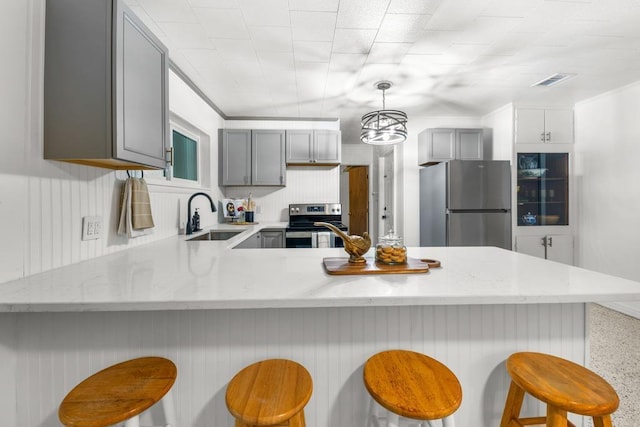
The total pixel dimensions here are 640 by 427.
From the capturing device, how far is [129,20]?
1.34 meters

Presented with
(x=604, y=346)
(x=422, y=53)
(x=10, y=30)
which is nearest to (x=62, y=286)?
(x=10, y=30)

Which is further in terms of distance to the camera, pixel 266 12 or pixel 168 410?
pixel 266 12

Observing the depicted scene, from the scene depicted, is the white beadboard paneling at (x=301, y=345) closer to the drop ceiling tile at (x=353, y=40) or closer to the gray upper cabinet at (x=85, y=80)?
the gray upper cabinet at (x=85, y=80)

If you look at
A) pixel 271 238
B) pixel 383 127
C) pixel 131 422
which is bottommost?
pixel 131 422

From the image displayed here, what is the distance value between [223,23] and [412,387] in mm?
2329

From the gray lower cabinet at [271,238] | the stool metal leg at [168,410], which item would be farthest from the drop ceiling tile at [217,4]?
the gray lower cabinet at [271,238]

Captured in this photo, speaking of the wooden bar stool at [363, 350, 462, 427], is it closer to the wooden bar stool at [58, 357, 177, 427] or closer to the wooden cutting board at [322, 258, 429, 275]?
the wooden cutting board at [322, 258, 429, 275]

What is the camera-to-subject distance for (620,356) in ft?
7.52

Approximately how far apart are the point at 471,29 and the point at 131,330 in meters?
2.67

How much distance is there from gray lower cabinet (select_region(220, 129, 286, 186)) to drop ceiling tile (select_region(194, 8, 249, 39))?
1805 millimetres

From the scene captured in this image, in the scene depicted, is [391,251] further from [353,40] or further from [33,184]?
[353,40]

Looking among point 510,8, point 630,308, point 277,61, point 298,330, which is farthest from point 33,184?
point 630,308

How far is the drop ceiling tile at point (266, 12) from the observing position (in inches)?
71.4

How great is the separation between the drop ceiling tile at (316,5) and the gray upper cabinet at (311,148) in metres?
2.16
